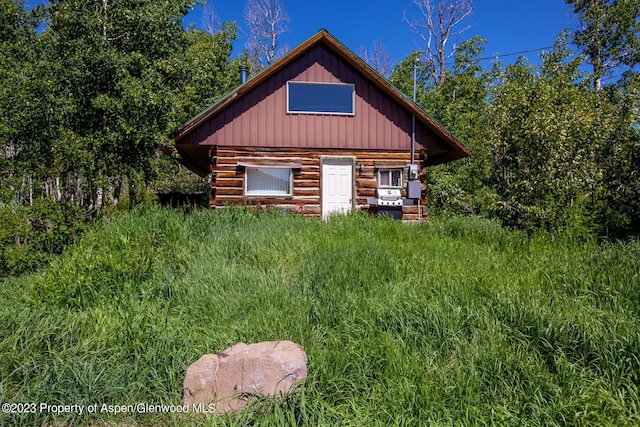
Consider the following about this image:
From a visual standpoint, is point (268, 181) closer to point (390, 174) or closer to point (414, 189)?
point (390, 174)

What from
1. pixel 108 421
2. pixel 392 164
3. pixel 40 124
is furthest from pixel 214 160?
pixel 108 421

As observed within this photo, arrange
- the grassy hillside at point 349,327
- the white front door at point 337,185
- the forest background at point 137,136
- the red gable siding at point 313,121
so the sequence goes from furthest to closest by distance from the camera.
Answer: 1. the white front door at point 337,185
2. the red gable siding at point 313,121
3. the forest background at point 137,136
4. the grassy hillside at point 349,327

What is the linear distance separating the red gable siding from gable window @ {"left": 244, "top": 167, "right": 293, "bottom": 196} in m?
0.83

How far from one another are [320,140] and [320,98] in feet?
4.41

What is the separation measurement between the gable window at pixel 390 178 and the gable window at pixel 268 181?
3067 millimetres

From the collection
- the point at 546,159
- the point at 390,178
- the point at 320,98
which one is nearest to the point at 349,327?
the point at 546,159

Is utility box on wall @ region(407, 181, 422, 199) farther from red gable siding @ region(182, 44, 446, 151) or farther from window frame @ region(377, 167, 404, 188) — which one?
red gable siding @ region(182, 44, 446, 151)

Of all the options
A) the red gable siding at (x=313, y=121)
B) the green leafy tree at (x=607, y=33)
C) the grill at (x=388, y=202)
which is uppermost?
the green leafy tree at (x=607, y=33)

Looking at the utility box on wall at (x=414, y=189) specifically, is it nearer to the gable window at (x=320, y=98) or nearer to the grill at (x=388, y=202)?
the grill at (x=388, y=202)

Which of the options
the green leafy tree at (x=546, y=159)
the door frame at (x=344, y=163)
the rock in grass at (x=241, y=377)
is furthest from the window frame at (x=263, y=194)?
the rock in grass at (x=241, y=377)

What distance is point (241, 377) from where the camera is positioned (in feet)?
10.1

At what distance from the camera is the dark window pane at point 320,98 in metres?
11.5

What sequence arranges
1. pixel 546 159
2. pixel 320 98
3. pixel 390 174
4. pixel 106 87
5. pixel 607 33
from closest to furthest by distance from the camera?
pixel 546 159 < pixel 106 87 < pixel 320 98 < pixel 390 174 < pixel 607 33

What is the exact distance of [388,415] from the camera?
269 cm
